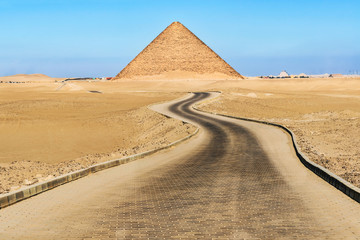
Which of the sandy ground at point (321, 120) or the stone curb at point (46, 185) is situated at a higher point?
the stone curb at point (46, 185)

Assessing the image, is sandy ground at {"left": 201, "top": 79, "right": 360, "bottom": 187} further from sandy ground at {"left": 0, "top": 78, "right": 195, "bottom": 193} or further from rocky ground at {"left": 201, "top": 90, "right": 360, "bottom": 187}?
sandy ground at {"left": 0, "top": 78, "right": 195, "bottom": 193}

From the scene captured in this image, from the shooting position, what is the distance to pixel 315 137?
2419 centimetres

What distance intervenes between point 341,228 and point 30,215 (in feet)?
20.3

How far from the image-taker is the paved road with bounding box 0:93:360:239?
7387mm

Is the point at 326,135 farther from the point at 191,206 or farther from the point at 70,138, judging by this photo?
the point at 191,206

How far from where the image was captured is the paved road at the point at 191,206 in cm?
739

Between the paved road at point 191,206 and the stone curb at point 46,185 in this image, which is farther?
the stone curb at point 46,185

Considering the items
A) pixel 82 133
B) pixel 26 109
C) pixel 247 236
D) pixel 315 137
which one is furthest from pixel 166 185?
pixel 26 109

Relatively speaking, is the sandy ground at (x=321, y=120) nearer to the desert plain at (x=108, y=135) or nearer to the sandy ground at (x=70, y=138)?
the desert plain at (x=108, y=135)

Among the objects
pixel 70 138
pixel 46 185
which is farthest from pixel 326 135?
pixel 46 185

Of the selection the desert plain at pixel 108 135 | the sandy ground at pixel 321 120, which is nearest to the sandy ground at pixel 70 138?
the desert plain at pixel 108 135

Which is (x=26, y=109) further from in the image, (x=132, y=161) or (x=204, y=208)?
(x=204, y=208)

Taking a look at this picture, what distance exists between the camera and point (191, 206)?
8984 mm

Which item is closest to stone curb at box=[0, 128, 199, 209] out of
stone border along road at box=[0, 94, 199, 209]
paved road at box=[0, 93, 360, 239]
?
stone border along road at box=[0, 94, 199, 209]
